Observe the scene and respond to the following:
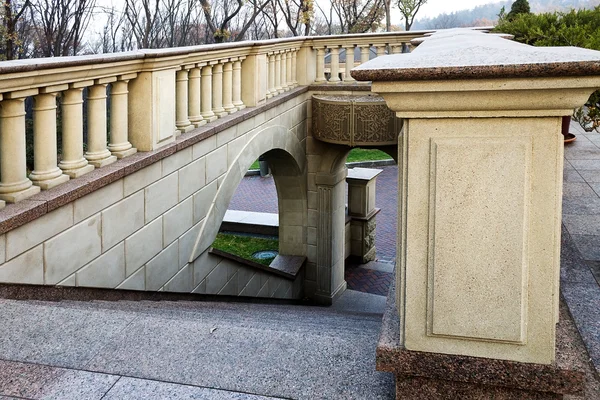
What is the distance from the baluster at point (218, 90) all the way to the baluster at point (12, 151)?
3.75 metres

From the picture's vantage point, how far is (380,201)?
922 inches

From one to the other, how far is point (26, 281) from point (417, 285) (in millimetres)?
2997

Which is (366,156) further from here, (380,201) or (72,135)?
(72,135)

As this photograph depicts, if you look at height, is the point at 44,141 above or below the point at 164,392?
above

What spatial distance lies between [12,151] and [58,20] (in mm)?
16440

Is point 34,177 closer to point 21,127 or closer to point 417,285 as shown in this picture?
point 21,127

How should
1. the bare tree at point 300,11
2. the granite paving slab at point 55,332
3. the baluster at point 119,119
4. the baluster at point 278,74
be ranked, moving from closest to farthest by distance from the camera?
the granite paving slab at point 55,332, the baluster at point 119,119, the baluster at point 278,74, the bare tree at point 300,11

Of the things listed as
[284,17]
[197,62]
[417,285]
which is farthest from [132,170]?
[284,17]

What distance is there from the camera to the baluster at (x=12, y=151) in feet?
14.1

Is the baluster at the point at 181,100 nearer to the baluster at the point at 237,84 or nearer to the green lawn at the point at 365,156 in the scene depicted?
the baluster at the point at 237,84

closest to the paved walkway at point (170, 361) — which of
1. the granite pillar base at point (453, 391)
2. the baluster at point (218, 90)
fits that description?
the granite pillar base at point (453, 391)

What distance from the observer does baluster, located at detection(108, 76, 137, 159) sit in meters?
5.64

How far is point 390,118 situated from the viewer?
38.7 ft

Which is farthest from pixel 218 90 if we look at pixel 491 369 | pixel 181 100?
pixel 491 369
